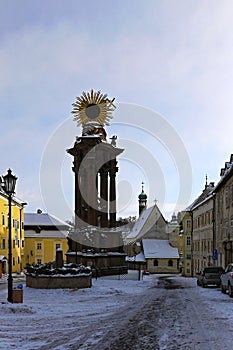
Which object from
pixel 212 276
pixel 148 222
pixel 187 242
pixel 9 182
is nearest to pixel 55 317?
pixel 9 182

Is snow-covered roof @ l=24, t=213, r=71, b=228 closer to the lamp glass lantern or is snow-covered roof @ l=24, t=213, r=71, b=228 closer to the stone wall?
the stone wall

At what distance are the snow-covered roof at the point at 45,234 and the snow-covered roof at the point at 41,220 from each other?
1.69 meters

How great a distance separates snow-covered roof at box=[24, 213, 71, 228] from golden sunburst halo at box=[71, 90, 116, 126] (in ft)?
139

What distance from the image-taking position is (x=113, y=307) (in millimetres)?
20719

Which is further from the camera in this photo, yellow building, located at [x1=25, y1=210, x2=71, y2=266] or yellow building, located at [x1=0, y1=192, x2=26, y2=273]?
yellow building, located at [x1=25, y1=210, x2=71, y2=266]

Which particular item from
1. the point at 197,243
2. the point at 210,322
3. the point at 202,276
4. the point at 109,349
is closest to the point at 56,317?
the point at 210,322

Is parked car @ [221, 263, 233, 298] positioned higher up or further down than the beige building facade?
further down

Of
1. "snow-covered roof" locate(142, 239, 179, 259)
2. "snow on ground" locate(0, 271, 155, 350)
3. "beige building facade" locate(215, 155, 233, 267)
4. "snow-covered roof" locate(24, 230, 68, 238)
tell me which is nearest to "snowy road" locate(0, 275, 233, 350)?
"snow on ground" locate(0, 271, 155, 350)

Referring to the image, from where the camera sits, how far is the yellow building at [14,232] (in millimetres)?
65375

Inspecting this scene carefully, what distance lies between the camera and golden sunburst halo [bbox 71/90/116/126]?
168 feet

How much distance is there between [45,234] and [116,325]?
75.4 meters

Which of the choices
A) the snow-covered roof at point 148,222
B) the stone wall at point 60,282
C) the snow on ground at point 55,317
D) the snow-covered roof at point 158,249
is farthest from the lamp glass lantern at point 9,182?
the snow-covered roof at point 148,222

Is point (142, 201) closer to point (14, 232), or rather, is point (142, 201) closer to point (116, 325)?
point (14, 232)

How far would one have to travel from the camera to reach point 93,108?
51.1 metres
